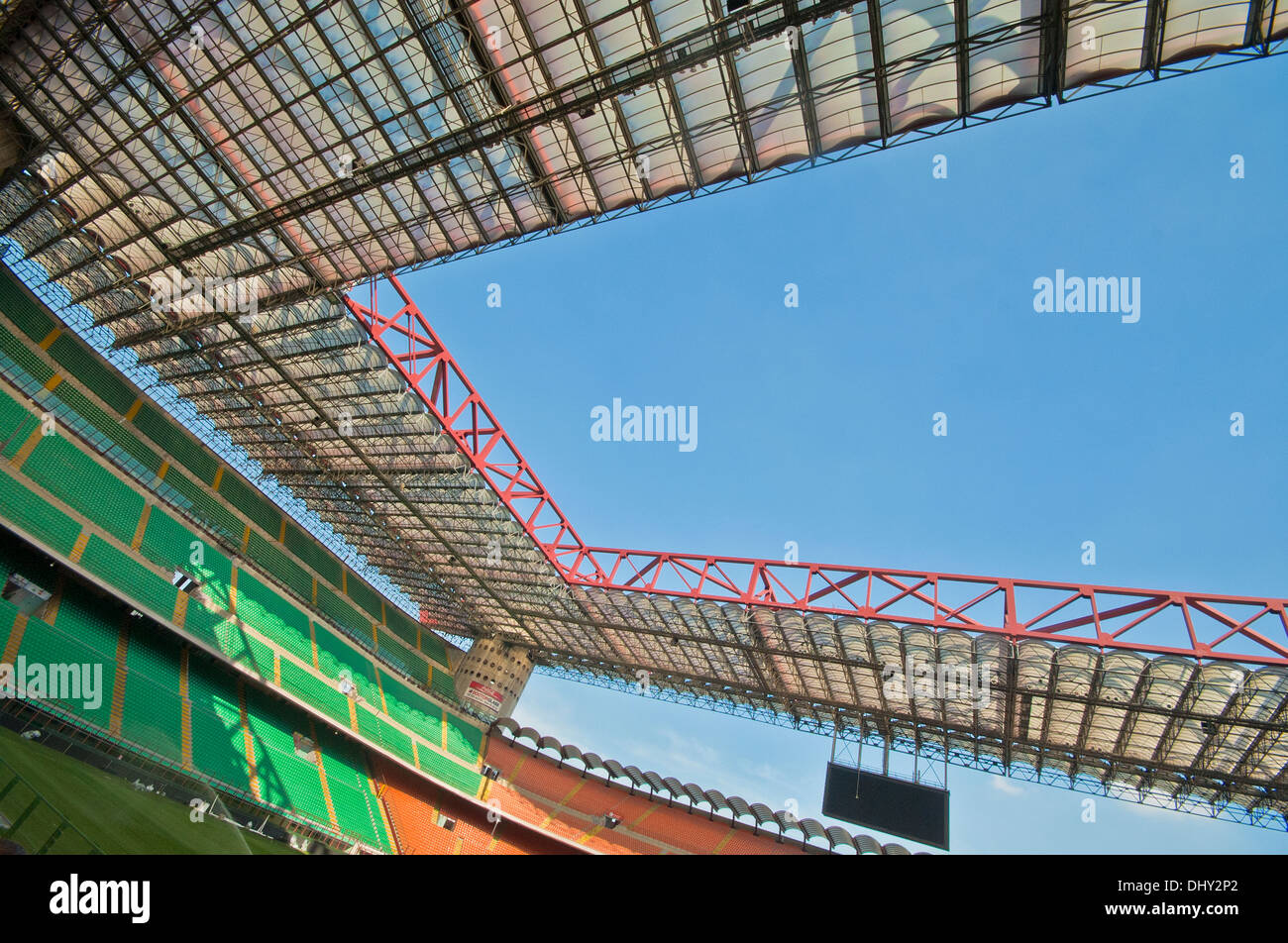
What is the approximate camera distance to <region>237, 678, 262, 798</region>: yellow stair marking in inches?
963

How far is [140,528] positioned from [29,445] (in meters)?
4.81

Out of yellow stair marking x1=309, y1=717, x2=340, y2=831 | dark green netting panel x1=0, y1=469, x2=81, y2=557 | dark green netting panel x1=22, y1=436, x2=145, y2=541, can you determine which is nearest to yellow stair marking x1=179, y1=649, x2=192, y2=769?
dark green netting panel x1=22, y1=436, x2=145, y2=541

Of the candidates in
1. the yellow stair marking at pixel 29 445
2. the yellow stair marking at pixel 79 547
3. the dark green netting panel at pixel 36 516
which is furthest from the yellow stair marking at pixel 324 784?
the yellow stair marking at pixel 29 445

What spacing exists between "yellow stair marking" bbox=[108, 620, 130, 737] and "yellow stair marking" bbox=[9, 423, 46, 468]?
663 centimetres

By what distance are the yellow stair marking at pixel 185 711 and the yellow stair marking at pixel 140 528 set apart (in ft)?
15.0

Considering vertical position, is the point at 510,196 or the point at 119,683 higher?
the point at 510,196

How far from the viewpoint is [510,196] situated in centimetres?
2039

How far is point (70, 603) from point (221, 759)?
749 cm

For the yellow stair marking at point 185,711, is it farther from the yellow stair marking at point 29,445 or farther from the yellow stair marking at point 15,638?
the yellow stair marking at point 29,445

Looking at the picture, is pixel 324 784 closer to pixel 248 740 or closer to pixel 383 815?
pixel 383 815

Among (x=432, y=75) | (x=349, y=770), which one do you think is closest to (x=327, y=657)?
(x=349, y=770)

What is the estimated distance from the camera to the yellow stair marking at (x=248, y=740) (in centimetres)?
2447

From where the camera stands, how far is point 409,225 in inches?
862

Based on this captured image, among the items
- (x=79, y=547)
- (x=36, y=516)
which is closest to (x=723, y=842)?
(x=79, y=547)
